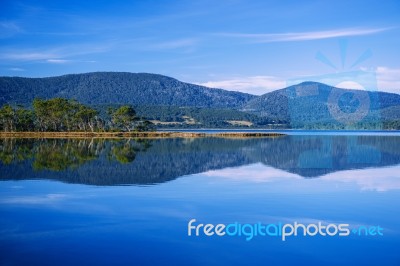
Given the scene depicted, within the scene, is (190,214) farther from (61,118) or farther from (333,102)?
(61,118)

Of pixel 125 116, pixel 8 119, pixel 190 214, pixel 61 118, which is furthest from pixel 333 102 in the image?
pixel 8 119

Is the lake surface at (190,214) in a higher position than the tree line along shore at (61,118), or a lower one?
lower

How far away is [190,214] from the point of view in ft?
42.5

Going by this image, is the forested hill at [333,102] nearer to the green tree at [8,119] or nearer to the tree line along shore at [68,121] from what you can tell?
the tree line along shore at [68,121]

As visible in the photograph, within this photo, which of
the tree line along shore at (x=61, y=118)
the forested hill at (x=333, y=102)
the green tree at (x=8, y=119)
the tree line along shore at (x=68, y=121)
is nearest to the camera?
the forested hill at (x=333, y=102)

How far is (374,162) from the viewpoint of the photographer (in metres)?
29.0

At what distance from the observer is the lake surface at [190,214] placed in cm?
929

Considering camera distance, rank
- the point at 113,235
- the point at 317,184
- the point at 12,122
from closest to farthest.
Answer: the point at 113,235 < the point at 317,184 < the point at 12,122

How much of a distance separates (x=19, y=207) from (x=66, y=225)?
301 cm


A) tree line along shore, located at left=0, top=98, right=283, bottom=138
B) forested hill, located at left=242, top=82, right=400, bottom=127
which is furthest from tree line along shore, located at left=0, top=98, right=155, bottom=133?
forested hill, located at left=242, top=82, right=400, bottom=127

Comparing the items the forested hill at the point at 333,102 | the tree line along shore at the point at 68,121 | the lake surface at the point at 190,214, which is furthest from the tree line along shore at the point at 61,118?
the lake surface at the point at 190,214

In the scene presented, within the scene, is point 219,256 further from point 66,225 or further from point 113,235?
point 66,225

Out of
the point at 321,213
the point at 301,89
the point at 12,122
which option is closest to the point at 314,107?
the point at 301,89

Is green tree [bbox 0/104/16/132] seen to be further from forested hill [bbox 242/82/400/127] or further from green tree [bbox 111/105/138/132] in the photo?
forested hill [bbox 242/82/400/127]
